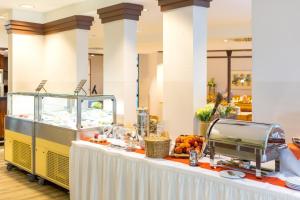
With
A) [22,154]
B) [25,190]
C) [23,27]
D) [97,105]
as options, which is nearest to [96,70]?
[23,27]

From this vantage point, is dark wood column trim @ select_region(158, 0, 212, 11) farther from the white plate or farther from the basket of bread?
the white plate

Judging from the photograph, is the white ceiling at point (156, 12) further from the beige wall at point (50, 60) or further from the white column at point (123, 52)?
the beige wall at point (50, 60)

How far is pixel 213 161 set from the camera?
2715 mm

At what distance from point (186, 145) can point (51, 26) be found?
14.5ft

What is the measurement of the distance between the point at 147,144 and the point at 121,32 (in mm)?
2552

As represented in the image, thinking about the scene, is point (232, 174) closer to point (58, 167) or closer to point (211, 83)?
point (58, 167)

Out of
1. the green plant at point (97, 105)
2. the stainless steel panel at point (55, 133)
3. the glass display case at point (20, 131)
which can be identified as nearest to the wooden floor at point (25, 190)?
the glass display case at point (20, 131)

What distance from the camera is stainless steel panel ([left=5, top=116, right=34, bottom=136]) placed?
502 centimetres

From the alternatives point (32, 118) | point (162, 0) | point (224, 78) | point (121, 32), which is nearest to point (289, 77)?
point (162, 0)

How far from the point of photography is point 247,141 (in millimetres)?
2453

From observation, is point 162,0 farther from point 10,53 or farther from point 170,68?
point 10,53

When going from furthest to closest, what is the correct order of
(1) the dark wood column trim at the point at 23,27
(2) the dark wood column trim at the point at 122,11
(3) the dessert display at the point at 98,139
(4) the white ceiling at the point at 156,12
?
(1) the dark wood column trim at the point at 23,27 < (4) the white ceiling at the point at 156,12 < (2) the dark wood column trim at the point at 122,11 < (3) the dessert display at the point at 98,139

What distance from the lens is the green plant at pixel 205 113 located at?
3941 mm

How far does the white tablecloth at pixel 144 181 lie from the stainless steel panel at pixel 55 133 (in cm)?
29
